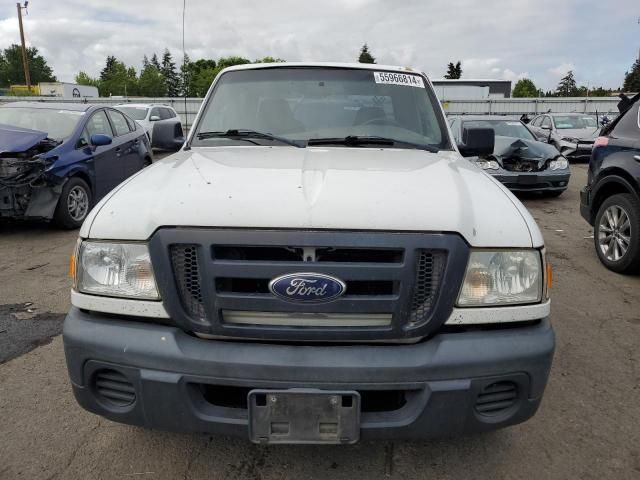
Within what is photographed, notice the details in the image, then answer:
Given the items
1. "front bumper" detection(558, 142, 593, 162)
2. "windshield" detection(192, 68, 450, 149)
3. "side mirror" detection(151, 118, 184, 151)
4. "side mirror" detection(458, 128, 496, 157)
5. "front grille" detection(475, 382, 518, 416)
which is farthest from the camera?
"front bumper" detection(558, 142, 593, 162)

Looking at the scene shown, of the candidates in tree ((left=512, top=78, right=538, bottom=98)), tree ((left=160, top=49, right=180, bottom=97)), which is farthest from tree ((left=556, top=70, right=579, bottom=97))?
tree ((left=160, top=49, right=180, bottom=97))

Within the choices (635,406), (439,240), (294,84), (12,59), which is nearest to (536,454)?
(635,406)

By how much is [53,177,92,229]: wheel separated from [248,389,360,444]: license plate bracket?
570 centimetres

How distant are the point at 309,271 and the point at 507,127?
10.5 m

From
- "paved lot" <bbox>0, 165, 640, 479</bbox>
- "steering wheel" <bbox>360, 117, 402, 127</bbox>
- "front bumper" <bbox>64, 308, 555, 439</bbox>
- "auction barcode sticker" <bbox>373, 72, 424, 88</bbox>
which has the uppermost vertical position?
"auction barcode sticker" <bbox>373, 72, 424, 88</bbox>

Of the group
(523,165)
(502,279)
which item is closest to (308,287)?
(502,279)

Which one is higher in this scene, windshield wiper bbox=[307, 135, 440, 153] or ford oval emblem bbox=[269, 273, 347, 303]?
windshield wiper bbox=[307, 135, 440, 153]

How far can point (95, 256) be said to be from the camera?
2.08 m

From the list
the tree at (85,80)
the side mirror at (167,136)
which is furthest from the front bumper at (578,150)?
the tree at (85,80)

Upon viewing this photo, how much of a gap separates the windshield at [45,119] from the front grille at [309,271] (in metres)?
5.95

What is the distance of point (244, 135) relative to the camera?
3.17 m

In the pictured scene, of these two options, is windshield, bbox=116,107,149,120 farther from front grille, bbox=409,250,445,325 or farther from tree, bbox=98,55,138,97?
tree, bbox=98,55,138,97

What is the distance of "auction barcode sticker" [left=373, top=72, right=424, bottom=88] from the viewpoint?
11.4 ft

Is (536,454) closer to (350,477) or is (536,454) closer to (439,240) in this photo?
(350,477)
